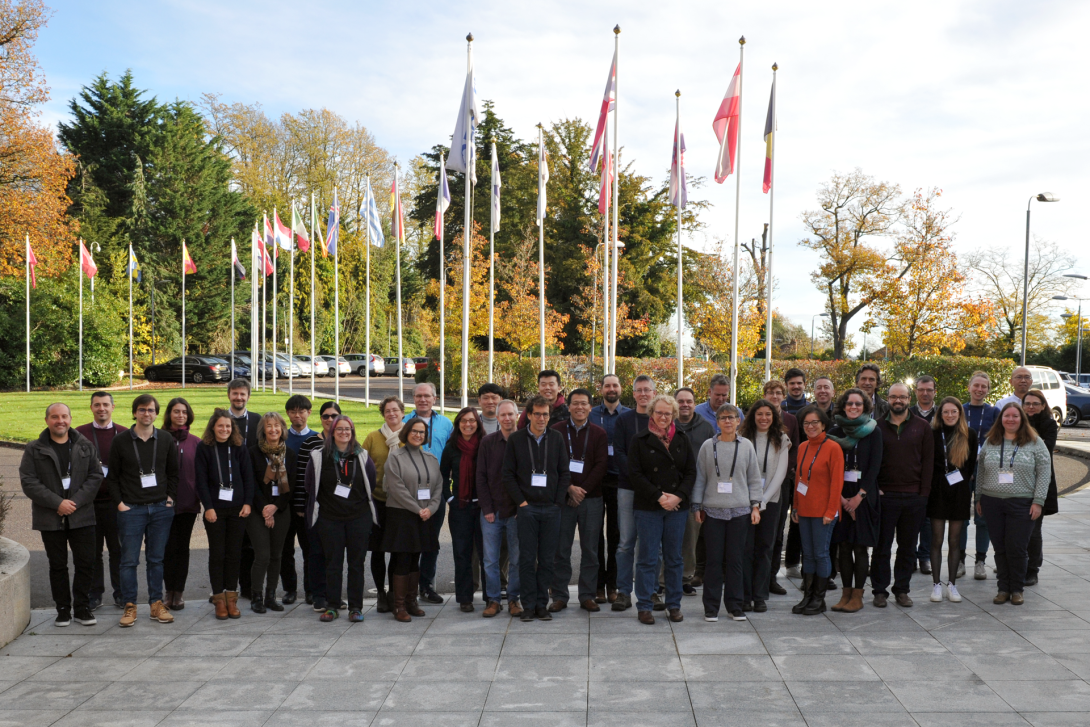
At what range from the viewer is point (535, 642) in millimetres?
6324

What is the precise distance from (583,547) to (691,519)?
4.52ft

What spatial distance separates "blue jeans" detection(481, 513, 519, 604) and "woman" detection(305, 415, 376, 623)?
1024mm

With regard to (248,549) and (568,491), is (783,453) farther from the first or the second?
(248,549)

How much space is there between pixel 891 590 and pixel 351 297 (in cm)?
5341

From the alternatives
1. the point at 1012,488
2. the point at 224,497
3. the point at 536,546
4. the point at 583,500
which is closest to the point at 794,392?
the point at 1012,488

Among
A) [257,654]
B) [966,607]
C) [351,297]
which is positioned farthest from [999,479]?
[351,297]

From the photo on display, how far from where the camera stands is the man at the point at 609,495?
7.44 meters

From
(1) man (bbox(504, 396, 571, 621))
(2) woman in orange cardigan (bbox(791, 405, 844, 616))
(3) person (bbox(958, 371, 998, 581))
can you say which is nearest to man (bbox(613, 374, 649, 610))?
(1) man (bbox(504, 396, 571, 621))

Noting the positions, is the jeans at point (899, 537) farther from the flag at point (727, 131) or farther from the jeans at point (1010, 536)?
the flag at point (727, 131)

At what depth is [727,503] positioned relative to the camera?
684 centimetres

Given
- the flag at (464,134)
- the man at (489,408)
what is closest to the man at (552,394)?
the man at (489,408)

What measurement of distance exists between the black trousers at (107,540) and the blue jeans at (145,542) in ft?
0.84

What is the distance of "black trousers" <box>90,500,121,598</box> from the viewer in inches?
284

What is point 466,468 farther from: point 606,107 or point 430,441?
point 606,107
